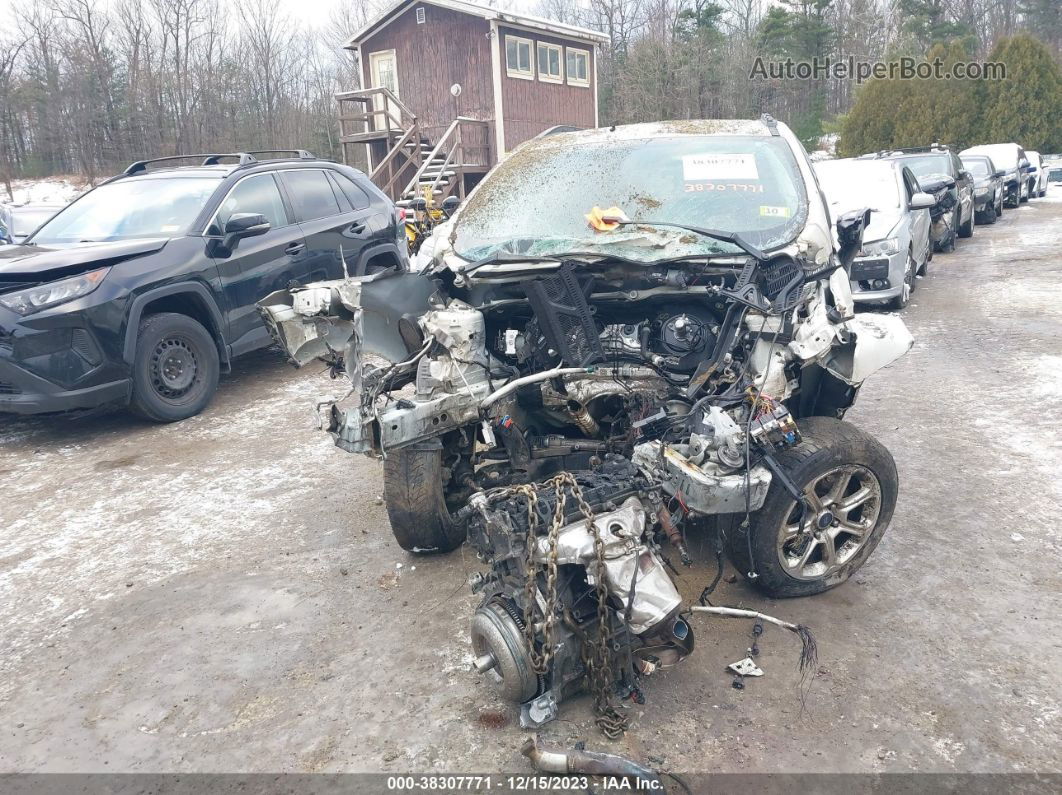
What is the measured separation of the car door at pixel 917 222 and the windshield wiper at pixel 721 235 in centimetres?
652

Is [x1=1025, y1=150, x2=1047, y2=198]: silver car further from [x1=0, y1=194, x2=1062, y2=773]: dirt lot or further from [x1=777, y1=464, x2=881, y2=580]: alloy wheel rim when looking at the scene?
[x1=777, y1=464, x2=881, y2=580]: alloy wheel rim

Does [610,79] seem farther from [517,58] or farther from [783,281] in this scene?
[783,281]

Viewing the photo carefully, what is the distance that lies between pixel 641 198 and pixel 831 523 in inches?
76.6

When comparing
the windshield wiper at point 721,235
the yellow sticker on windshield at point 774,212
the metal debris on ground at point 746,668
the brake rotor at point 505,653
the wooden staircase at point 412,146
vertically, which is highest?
the wooden staircase at point 412,146

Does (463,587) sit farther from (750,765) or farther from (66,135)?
(66,135)

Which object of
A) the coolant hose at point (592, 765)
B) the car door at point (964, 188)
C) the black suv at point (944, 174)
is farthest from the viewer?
the car door at point (964, 188)

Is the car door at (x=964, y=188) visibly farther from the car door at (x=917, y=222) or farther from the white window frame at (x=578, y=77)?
the white window frame at (x=578, y=77)

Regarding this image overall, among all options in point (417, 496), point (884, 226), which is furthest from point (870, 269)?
point (417, 496)

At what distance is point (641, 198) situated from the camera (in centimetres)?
425

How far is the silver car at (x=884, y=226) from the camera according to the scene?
8844 mm

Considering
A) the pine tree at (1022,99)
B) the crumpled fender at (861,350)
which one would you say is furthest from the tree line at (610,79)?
the crumpled fender at (861,350)

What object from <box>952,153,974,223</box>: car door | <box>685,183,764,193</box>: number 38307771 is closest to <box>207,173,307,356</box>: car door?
<box>685,183,764,193</box>: number 38307771

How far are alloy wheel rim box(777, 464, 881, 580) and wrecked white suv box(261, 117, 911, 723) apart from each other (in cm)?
1

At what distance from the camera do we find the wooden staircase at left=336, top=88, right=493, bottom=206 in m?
21.9
